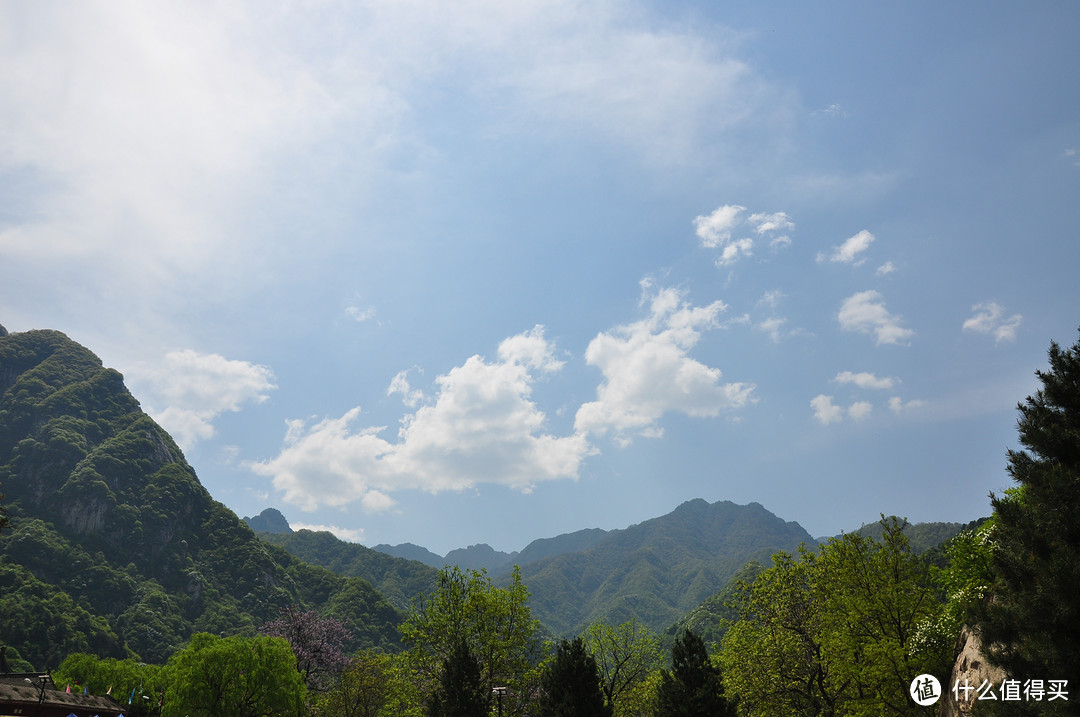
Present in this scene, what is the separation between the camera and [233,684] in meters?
48.0

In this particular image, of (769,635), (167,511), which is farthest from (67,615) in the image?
(769,635)

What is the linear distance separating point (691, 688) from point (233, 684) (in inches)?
1631

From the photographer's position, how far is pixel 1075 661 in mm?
14219

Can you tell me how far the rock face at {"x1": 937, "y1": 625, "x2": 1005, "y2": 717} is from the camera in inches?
753

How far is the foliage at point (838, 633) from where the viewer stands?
24938 mm

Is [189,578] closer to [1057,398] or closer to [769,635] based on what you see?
[769,635]

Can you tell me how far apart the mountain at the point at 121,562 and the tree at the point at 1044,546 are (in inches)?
5848

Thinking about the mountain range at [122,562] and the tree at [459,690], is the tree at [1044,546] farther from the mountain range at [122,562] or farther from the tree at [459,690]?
the mountain range at [122,562]

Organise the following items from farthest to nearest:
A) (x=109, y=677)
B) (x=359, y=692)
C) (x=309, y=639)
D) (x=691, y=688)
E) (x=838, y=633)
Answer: (x=109, y=677), (x=309, y=639), (x=359, y=692), (x=691, y=688), (x=838, y=633)

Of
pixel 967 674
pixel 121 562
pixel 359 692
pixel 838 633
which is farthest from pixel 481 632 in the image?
pixel 121 562

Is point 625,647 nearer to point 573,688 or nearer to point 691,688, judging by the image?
point 691,688

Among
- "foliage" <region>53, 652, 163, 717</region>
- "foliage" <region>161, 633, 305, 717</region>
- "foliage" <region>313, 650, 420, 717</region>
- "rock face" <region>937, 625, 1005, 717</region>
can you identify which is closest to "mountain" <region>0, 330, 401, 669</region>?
"foliage" <region>53, 652, 163, 717</region>

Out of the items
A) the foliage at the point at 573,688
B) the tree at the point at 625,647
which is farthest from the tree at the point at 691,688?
the tree at the point at 625,647

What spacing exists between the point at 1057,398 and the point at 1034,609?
6.56m
